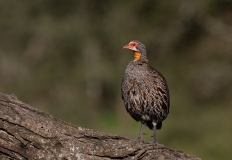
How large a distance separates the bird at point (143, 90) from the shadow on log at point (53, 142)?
3.83ft

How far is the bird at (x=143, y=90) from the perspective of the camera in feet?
19.3

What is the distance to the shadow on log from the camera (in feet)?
14.3

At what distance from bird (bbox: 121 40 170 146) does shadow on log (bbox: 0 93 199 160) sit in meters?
1.17

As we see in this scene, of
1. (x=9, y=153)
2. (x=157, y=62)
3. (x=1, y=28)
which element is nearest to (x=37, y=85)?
(x=1, y=28)

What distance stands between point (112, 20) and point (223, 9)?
260cm

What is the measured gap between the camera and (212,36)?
42.3 feet

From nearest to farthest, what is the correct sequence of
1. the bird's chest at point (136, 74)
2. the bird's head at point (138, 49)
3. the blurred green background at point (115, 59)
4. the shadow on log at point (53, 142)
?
the shadow on log at point (53, 142), the bird's chest at point (136, 74), the bird's head at point (138, 49), the blurred green background at point (115, 59)

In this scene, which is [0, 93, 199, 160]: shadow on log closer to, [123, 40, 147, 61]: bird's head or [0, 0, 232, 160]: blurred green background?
[123, 40, 147, 61]: bird's head

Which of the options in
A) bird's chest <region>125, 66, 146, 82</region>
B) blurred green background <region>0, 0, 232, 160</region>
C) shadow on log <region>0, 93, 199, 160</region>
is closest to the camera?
shadow on log <region>0, 93, 199, 160</region>

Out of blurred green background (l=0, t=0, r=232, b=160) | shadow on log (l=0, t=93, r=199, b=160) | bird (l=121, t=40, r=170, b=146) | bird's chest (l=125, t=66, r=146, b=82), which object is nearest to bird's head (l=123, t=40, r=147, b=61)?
bird (l=121, t=40, r=170, b=146)

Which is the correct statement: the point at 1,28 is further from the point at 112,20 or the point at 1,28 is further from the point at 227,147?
the point at 227,147

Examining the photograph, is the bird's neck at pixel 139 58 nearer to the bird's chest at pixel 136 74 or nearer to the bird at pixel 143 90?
the bird at pixel 143 90

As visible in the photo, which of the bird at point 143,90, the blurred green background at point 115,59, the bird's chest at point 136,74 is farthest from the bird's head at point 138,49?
the blurred green background at point 115,59

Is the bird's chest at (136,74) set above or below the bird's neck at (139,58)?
below
